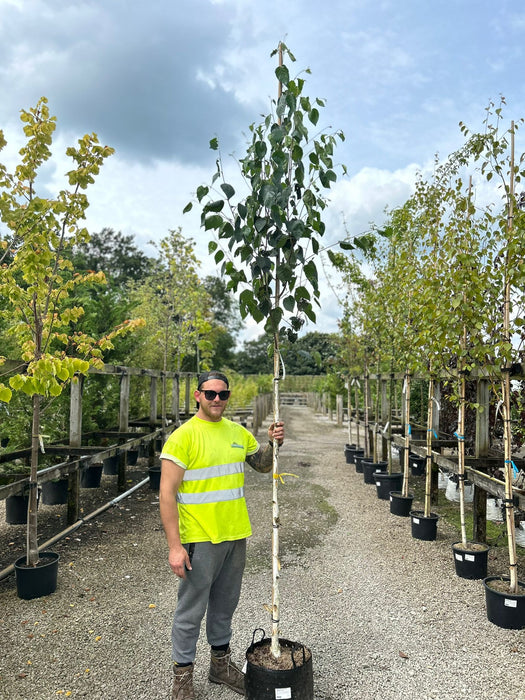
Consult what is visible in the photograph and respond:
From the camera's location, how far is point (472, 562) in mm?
5012

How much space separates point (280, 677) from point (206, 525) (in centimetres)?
85

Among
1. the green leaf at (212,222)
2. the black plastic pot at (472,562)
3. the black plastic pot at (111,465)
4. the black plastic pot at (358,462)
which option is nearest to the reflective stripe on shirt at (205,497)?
the green leaf at (212,222)

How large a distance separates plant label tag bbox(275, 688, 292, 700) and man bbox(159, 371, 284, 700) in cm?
47

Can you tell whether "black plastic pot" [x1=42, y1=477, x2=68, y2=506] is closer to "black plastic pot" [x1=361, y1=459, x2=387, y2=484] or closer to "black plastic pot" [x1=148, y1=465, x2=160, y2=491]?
"black plastic pot" [x1=148, y1=465, x2=160, y2=491]

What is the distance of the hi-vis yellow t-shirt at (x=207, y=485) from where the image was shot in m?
2.99

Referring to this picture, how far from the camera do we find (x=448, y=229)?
544 centimetres

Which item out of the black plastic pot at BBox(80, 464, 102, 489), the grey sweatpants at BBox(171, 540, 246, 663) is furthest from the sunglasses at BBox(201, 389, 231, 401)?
the black plastic pot at BBox(80, 464, 102, 489)

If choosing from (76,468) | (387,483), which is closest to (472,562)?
(387,483)

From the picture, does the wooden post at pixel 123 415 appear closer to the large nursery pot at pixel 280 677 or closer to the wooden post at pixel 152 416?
the wooden post at pixel 152 416

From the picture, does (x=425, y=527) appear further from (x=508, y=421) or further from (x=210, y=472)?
(x=210, y=472)

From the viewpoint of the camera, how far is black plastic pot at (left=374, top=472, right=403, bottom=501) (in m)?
8.33

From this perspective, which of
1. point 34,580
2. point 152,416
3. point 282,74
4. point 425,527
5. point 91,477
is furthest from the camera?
point 152,416

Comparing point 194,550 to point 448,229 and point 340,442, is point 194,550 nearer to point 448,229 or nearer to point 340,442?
point 448,229

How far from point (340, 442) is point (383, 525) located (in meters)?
9.39
